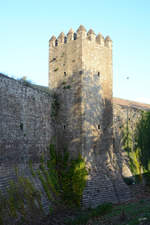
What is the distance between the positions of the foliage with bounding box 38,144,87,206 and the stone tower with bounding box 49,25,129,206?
0.47 meters

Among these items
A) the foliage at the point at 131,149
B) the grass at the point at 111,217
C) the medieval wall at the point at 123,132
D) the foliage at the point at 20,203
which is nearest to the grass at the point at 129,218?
the grass at the point at 111,217

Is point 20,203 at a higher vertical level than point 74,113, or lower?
lower

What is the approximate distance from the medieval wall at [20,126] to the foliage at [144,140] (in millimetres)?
7272

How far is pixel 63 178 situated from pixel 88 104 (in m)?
4.08

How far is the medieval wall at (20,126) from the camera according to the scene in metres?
11.5

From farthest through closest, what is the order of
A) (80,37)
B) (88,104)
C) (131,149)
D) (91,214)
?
(131,149)
(80,37)
(88,104)
(91,214)

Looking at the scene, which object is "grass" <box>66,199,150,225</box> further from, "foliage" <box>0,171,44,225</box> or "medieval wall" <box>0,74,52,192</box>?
"medieval wall" <box>0,74,52,192</box>

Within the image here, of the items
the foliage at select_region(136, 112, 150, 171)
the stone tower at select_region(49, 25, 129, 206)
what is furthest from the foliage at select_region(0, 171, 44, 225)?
the foliage at select_region(136, 112, 150, 171)

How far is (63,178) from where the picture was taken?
1373cm

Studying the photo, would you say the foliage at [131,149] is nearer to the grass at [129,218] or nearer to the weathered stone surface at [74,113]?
the weathered stone surface at [74,113]

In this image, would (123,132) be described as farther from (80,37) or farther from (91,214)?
(91,214)

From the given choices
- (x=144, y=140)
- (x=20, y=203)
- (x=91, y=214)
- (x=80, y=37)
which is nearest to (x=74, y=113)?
(x=80, y=37)

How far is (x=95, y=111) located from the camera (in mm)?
15023

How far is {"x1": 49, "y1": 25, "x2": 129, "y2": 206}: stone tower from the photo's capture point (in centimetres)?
1426
